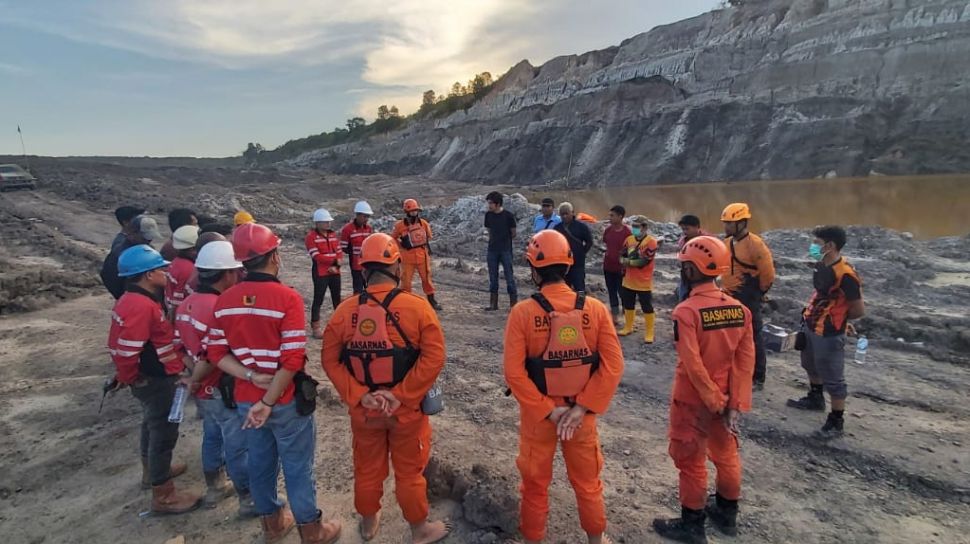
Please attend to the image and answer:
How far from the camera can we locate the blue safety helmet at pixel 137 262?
3498mm

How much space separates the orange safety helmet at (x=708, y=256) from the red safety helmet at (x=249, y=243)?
254 cm

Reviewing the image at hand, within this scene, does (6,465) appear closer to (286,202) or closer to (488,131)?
(286,202)

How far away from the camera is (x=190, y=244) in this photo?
15.4 feet

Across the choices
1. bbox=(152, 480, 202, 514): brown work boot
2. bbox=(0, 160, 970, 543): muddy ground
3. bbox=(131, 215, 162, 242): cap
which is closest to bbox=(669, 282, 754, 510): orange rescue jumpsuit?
bbox=(0, 160, 970, 543): muddy ground

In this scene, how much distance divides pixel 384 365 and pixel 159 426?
205 centimetres

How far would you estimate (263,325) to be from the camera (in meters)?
2.84

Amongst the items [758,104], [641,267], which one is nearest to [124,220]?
[641,267]

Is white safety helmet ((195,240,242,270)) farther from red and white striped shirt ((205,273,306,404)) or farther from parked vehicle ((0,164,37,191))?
parked vehicle ((0,164,37,191))

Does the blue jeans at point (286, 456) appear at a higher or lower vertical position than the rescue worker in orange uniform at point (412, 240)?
lower

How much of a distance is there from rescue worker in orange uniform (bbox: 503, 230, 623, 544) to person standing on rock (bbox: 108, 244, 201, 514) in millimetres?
2478

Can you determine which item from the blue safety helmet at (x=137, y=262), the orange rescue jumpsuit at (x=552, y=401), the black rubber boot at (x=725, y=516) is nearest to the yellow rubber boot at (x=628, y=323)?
the black rubber boot at (x=725, y=516)

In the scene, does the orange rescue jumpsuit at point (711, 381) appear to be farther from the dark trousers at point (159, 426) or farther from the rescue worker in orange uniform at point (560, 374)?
the dark trousers at point (159, 426)

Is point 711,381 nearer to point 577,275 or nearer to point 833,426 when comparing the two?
point 833,426

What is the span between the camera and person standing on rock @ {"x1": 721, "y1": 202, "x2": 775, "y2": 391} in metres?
5.21
